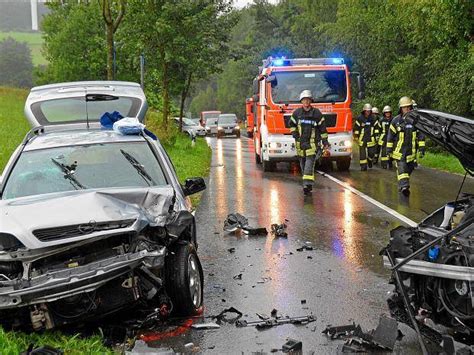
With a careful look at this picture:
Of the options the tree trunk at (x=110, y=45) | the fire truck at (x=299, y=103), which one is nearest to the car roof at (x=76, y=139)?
the tree trunk at (x=110, y=45)

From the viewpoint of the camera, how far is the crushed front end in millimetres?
4281

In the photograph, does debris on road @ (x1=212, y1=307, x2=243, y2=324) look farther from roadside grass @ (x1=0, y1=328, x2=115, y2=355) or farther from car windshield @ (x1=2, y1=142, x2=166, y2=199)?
car windshield @ (x1=2, y1=142, x2=166, y2=199)

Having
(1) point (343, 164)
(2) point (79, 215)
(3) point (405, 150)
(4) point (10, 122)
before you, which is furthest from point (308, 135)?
(4) point (10, 122)

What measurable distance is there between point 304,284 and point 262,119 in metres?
12.7

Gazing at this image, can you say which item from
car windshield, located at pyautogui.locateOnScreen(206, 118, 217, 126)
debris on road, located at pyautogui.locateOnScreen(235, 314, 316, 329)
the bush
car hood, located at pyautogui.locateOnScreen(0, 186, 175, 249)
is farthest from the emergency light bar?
the bush

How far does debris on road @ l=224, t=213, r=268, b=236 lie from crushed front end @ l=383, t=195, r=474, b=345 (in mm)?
4184

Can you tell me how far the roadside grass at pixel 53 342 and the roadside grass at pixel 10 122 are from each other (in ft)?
37.0

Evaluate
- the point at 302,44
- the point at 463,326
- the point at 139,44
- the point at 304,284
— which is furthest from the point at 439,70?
the point at 302,44

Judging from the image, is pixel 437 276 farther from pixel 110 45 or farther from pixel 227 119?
pixel 227 119

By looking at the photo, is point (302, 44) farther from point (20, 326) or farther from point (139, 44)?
point (20, 326)

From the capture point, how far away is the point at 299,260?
757 cm

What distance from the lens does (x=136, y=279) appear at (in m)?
4.88

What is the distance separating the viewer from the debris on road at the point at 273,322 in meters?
5.27

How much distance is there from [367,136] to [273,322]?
14.3m
